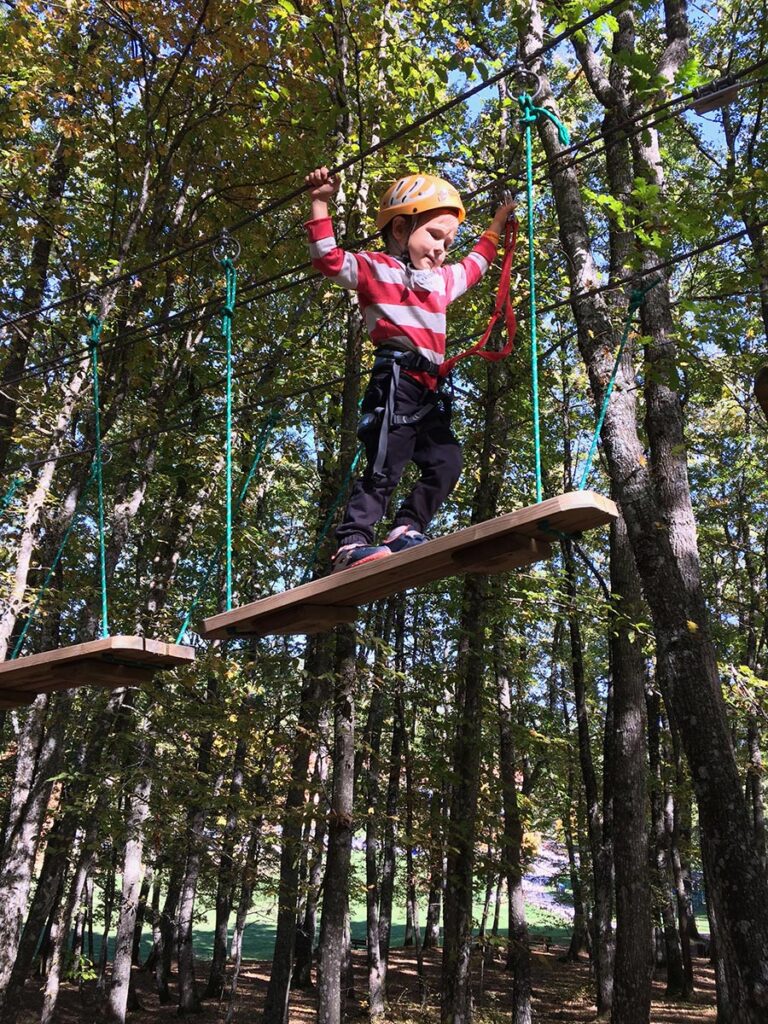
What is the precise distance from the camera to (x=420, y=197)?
3752 millimetres

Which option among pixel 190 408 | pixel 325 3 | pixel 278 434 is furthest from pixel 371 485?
pixel 278 434

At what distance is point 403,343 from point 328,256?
0.48 metres

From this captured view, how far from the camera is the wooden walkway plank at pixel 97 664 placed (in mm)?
3869

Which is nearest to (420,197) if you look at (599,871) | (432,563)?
(432,563)

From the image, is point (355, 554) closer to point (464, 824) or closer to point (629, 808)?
point (629, 808)

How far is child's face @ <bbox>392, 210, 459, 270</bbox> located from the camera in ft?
12.4

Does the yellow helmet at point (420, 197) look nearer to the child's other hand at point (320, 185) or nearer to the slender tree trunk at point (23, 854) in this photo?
the child's other hand at point (320, 185)

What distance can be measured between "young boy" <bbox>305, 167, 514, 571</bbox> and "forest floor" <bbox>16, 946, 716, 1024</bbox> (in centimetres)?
1195

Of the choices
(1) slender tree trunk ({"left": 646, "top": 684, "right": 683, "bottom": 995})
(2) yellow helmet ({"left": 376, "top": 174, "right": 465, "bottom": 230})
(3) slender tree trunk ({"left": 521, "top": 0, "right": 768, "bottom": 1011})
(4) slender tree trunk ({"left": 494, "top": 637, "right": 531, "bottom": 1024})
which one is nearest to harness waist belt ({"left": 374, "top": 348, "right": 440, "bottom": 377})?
(2) yellow helmet ({"left": 376, "top": 174, "right": 465, "bottom": 230})

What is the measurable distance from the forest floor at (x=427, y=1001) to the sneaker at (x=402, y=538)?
11923 mm

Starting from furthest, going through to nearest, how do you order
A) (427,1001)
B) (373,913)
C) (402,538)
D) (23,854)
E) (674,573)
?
(427,1001) → (373,913) → (23,854) → (674,573) → (402,538)

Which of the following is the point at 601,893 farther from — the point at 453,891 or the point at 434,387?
the point at 434,387

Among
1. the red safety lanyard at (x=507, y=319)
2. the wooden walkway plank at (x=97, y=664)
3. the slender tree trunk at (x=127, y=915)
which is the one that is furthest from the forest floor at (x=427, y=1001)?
the red safety lanyard at (x=507, y=319)

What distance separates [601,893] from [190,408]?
10223 millimetres
